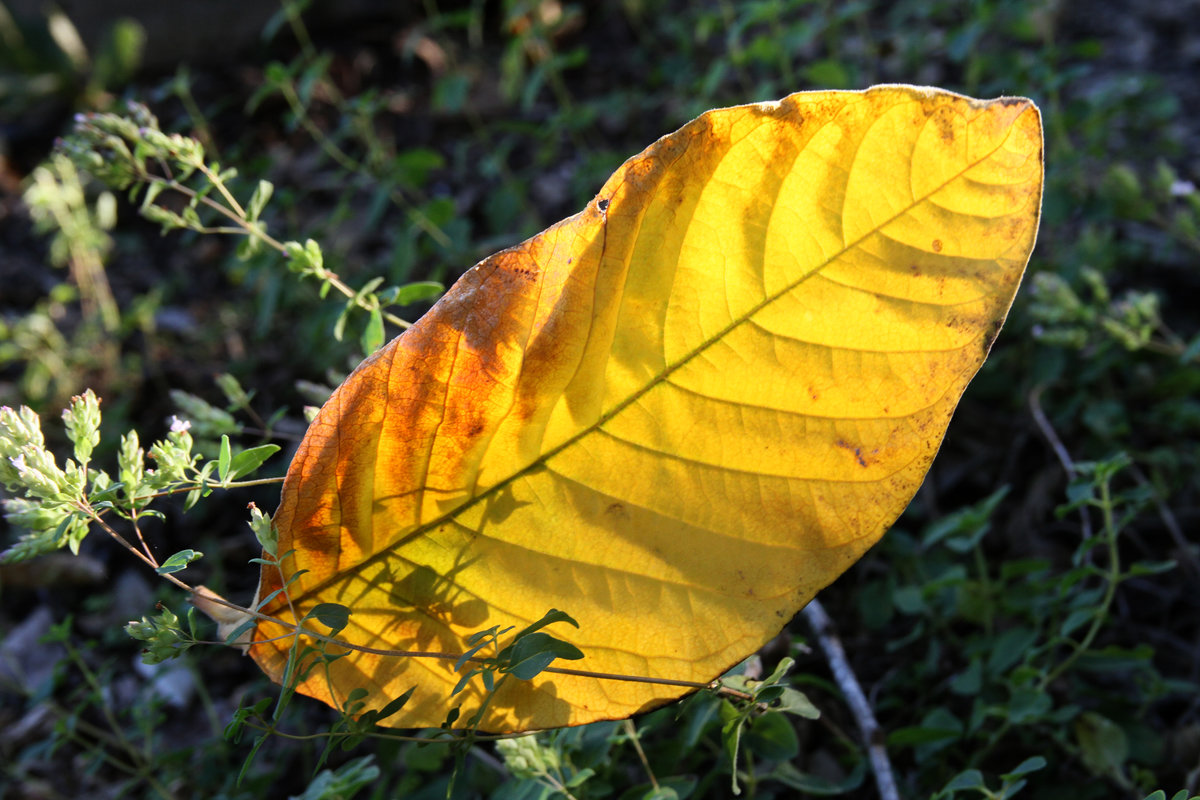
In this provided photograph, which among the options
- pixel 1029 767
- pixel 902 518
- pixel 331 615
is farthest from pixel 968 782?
pixel 902 518

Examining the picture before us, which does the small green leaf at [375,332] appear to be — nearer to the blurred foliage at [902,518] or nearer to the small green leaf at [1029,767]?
the blurred foliage at [902,518]

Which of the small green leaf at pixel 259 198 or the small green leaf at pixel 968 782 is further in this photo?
the small green leaf at pixel 259 198

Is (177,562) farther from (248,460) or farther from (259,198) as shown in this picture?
(259,198)

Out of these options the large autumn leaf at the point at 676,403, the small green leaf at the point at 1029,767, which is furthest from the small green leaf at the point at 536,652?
the small green leaf at the point at 1029,767

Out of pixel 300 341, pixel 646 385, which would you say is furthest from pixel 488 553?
pixel 300 341

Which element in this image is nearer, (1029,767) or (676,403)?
(676,403)

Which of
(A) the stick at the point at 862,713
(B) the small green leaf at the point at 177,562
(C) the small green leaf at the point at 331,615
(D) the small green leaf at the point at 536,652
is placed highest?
(B) the small green leaf at the point at 177,562

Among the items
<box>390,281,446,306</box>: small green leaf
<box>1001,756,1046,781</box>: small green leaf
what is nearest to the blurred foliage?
<box>1001,756,1046,781</box>: small green leaf
